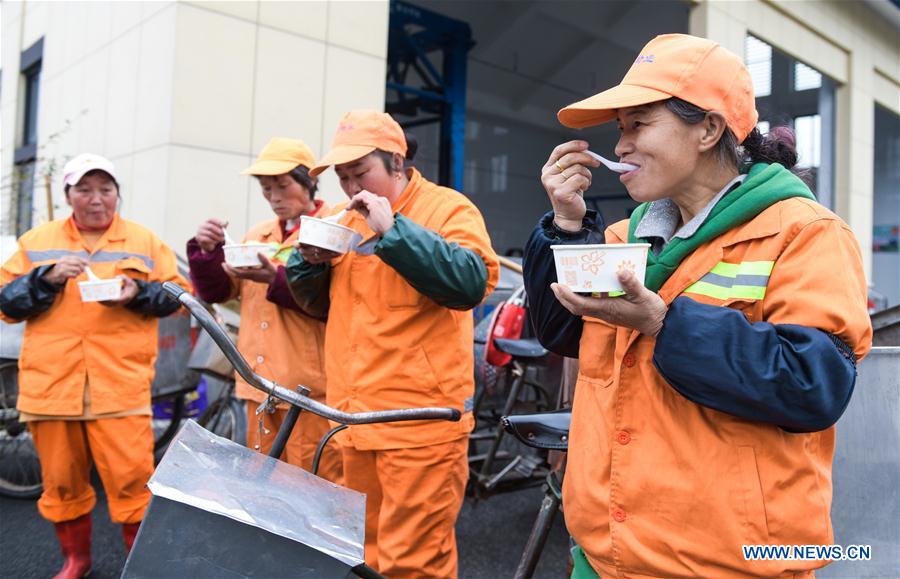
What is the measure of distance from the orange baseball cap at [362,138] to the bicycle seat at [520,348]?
181cm

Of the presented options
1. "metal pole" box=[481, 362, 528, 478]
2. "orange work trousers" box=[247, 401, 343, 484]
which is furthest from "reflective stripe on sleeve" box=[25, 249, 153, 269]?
"metal pole" box=[481, 362, 528, 478]

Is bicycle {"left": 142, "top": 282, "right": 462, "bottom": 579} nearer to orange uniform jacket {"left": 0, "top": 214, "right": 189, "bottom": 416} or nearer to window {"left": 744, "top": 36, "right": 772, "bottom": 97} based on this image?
orange uniform jacket {"left": 0, "top": 214, "right": 189, "bottom": 416}

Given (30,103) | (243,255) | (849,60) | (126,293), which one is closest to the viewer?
(243,255)

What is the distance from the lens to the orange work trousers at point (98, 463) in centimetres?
316

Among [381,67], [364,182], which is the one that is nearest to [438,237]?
[364,182]

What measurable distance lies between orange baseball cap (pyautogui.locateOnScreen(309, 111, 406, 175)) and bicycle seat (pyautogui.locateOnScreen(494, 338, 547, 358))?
5.95 ft

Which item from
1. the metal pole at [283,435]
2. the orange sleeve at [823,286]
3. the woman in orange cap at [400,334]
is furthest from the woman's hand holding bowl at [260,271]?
the orange sleeve at [823,286]

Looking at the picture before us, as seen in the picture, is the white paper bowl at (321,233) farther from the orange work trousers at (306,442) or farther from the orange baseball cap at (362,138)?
the orange work trousers at (306,442)

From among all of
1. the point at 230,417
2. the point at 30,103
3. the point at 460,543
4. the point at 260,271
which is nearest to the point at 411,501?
the point at 260,271

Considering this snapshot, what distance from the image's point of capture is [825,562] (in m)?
1.39

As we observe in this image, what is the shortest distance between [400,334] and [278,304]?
0.82 meters

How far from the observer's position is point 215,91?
583 cm

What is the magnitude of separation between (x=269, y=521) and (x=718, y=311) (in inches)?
34.7

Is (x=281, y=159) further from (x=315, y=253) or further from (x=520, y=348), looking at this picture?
(x=520, y=348)
